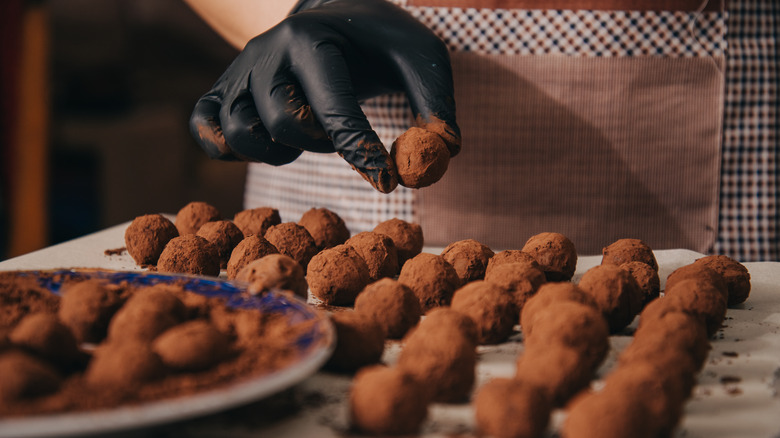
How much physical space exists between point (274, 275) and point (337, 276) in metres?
0.18

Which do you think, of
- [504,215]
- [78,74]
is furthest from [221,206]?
[504,215]

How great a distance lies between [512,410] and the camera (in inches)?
25.3

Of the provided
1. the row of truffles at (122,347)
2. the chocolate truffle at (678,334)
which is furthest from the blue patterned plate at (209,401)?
the chocolate truffle at (678,334)

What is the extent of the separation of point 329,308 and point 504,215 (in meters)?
0.66

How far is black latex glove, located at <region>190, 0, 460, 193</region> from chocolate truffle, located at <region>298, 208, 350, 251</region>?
11 centimetres

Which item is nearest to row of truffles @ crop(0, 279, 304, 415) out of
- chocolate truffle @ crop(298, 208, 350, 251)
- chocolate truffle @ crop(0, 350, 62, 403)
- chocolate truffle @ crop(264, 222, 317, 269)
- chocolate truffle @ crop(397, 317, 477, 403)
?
chocolate truffle @ crop(0, 350, 62, 403)

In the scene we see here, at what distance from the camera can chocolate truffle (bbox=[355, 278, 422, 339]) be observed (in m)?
0.93

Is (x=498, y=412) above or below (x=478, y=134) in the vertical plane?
below

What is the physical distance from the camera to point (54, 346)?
704 millimetres

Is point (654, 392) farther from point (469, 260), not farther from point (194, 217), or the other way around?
point (194, 217)

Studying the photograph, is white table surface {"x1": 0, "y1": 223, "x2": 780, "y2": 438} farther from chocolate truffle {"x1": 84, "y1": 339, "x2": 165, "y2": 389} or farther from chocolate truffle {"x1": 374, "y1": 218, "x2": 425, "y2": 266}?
chocolate truffle {"x1": 374, "y1": 218, "x2": 425, "y2": 266}

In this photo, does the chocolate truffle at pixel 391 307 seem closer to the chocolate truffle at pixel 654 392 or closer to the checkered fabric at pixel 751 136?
the chocolate truffle at pixel 654 392

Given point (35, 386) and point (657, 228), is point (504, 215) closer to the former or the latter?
point (657, 228)

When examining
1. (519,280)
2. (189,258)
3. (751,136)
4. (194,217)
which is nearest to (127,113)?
(194,217)
